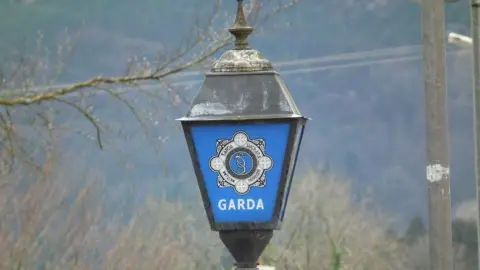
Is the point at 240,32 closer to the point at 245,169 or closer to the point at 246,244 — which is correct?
the point at 245,169

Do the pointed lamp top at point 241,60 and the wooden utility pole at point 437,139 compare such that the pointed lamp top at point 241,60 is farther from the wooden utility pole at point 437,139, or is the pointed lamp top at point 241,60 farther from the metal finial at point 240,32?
the wooden utility pole at point 437,139

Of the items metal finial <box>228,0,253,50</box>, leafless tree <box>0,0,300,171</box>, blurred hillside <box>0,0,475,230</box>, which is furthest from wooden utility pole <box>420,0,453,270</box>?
blurred hillside <box>0,0,475,230</box>

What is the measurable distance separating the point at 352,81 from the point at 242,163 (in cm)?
1004

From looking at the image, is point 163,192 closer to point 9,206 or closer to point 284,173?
point 9,206

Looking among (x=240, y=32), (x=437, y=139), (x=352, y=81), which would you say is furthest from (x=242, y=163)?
(x=352, y=81)

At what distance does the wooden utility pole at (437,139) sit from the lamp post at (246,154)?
12.9 feet

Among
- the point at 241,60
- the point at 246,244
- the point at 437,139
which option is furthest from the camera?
the point at 437,139

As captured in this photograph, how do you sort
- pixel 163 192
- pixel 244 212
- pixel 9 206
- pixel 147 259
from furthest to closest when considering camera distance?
1. pixel 163 192
2. pixel 147 259
3. pixel 9 206
4. pixel 244 212

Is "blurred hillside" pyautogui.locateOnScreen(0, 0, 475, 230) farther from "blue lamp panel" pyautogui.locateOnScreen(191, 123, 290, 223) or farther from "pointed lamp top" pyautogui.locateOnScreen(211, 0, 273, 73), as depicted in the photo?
"blue lamp panel" pyautogui.locateOnScreen(191, 123, 290, 223)

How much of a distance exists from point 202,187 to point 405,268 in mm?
10146

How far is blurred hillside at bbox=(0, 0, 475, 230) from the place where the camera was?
14609 millimetres

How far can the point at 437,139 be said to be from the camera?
9.07 metres

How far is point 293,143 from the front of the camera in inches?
208

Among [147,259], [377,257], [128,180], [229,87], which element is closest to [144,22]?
[128,180]
